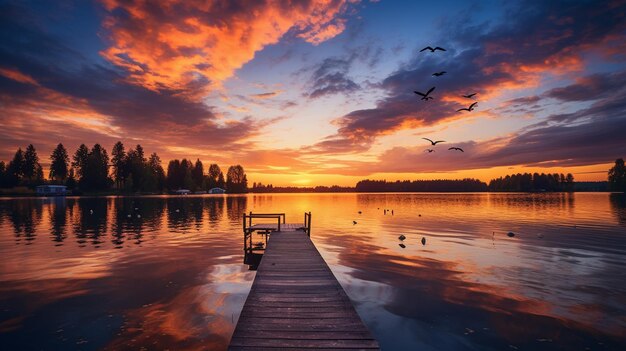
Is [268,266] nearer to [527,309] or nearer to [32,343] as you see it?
[32,343]

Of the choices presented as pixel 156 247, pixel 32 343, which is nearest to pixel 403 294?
pixel 32 343

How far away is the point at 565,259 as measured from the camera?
2386 cm

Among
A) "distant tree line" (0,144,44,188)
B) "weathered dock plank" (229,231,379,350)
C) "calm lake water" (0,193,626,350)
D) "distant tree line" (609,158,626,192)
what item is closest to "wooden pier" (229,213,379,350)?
"weathered dock plank" (229,231,379,350)

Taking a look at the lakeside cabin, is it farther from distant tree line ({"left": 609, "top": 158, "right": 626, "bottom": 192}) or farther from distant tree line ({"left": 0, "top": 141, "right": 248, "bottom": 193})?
distant tree line ({"left": 609, "top": 158, "right": 626, "bottom": 192})

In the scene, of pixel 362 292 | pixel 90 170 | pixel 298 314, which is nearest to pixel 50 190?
pixel 90 170

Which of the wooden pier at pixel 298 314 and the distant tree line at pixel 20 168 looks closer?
the wooden pier at pixel 298 314

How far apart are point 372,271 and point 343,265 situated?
2.53 m

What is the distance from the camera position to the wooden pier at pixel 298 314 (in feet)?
24.5

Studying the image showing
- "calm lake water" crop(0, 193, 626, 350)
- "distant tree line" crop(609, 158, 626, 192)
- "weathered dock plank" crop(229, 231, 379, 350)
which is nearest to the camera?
"weathered dock plank" crop(229, 231, 379, 350)

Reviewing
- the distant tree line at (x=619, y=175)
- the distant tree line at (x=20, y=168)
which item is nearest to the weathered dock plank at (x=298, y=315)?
the distant tree line at (x=20, y=168)

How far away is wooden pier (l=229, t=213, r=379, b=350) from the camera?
7465 mm

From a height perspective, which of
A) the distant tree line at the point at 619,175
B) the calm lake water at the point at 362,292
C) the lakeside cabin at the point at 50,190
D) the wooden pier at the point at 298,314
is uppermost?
the distant tree line at the point at 619,175

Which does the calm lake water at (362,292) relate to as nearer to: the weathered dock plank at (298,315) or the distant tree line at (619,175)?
the weathered dock plank at (298,315)

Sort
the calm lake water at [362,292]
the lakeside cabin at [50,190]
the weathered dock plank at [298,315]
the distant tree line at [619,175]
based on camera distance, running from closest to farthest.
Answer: the weathered dock plank at [298,315]
the calm lake water at [362,292]
the lakeside cabin at [50,190]
the distant tree line at [619,175]
